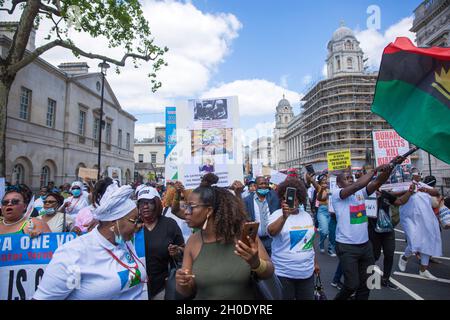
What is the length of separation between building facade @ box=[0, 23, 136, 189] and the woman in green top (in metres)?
19.3

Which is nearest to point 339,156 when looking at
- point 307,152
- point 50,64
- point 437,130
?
point 437,130

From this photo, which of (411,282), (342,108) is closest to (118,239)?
(411,282)

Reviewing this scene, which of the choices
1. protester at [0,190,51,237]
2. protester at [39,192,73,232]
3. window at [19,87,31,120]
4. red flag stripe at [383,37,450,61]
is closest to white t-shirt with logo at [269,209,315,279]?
red flag stripe at [383,37,450,61]

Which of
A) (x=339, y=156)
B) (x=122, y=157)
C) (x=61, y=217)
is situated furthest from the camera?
(x=122, y=157)

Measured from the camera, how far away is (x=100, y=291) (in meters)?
1.89

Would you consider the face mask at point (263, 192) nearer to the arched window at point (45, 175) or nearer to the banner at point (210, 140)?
the banner at point (210, 140)

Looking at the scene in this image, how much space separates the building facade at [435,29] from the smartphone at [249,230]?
31.9 meters

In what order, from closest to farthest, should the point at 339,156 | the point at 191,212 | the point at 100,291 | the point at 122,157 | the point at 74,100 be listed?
1. the point at 100,291
2. the point at 191,212
3. the point at 339,156
4. the point at 74,100
5. the point at 122,157

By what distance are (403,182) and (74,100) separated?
85.5ft

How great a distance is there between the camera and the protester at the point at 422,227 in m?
5.78

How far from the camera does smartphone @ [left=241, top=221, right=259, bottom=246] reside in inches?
70.8

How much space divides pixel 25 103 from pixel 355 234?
72.1ft
